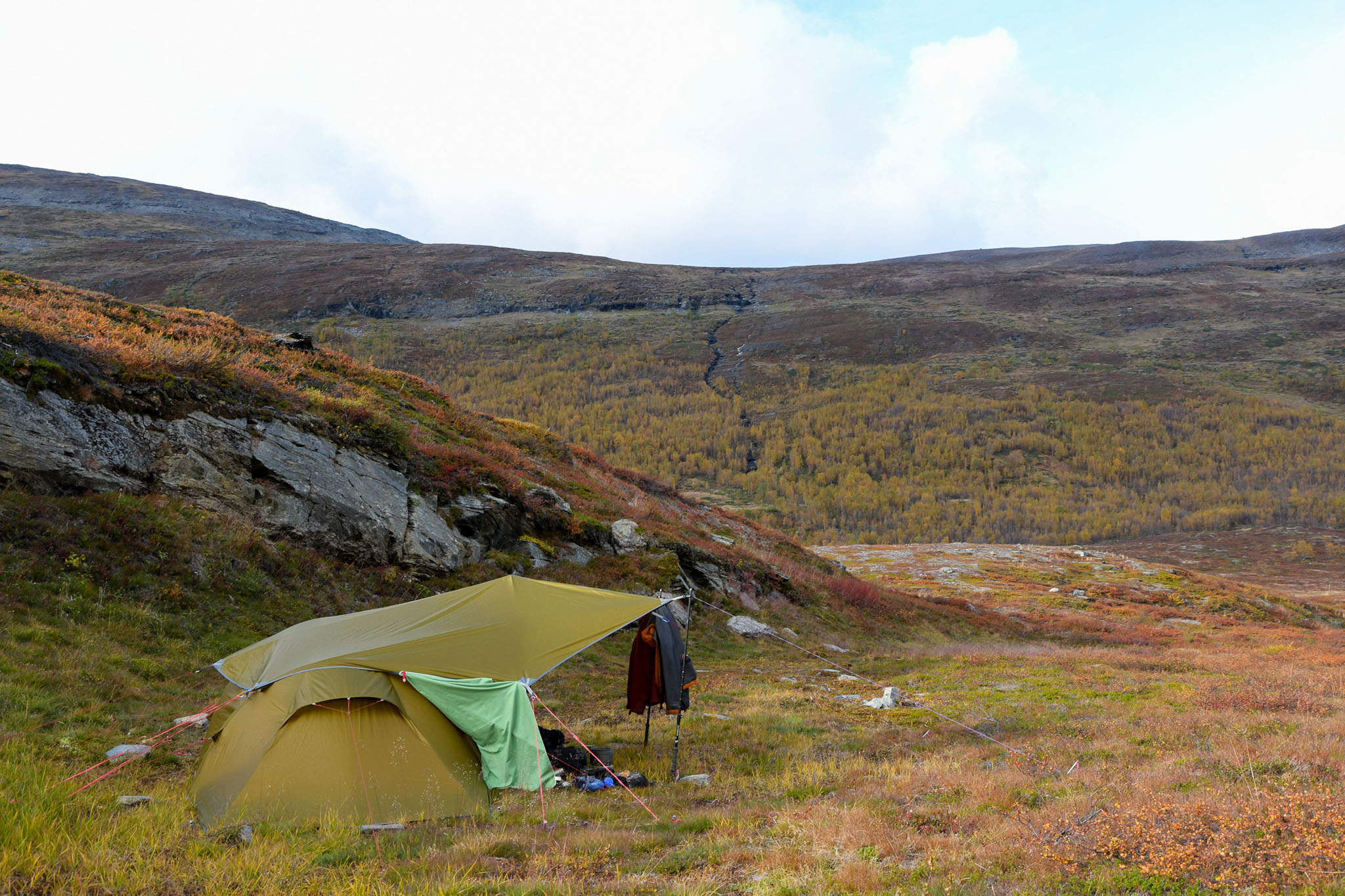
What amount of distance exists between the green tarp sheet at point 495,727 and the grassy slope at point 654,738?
40cm

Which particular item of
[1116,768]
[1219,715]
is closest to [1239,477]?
[1219,715]

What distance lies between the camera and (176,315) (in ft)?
81.7

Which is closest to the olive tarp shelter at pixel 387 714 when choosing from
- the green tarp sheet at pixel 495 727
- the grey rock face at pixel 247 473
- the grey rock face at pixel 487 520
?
the green tarp sheet at pixel 495 727

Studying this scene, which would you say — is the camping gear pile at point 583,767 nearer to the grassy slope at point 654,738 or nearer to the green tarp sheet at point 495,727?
the green tarp sheet at point 495,727

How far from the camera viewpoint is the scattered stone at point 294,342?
25.7 m

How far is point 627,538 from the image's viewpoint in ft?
68.6

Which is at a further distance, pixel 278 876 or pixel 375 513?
pixel 375 513

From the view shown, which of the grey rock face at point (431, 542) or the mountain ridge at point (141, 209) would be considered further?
the mountain ridge at point (141, 209)

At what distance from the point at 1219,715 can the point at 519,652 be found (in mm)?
11504

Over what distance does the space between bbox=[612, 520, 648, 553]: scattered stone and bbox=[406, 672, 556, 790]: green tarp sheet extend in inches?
493

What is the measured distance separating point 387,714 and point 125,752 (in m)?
3.01

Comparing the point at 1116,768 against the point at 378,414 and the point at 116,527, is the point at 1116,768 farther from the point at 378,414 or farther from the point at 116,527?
the point at 378,414

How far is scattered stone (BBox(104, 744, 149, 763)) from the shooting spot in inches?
291

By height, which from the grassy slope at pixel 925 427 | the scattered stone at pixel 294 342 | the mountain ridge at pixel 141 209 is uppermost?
the mountain ridge at pixel 141 209
